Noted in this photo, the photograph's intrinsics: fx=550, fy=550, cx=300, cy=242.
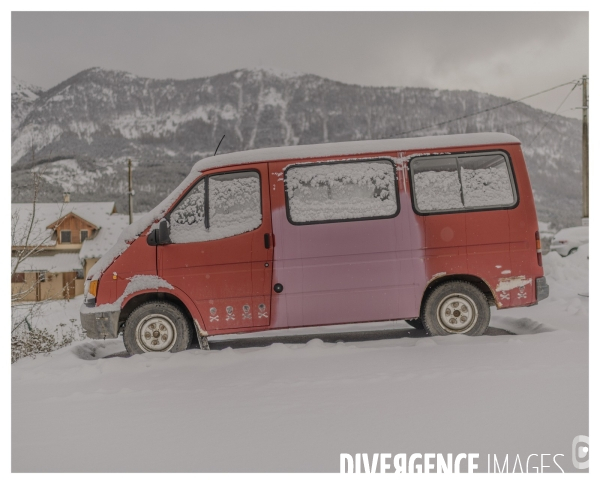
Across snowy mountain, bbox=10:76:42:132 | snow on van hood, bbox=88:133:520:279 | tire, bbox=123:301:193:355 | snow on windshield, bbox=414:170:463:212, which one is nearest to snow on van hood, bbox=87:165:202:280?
snow on van hood, bbox=88:133:520:279

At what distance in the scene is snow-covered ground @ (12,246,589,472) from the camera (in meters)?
3.63

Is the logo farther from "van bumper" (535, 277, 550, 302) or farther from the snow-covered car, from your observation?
the snow-covered car

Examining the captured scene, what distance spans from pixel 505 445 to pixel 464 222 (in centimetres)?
347

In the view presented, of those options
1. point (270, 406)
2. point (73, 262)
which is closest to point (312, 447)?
point (270, 406)

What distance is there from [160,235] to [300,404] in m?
2.89

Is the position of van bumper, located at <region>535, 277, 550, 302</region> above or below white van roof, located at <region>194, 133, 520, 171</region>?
below

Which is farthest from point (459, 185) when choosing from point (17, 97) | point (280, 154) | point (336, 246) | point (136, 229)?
point (17, 97)

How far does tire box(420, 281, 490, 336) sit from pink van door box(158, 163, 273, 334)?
1.99 metres

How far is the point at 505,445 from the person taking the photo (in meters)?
3.59

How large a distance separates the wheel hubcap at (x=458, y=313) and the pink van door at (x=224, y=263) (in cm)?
214

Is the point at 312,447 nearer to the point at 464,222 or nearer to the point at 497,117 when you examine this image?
the point at 464,222

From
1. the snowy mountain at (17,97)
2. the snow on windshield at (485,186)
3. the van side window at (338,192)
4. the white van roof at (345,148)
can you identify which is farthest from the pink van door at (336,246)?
the snowy mountain at (17,97)

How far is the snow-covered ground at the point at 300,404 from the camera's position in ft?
11.9

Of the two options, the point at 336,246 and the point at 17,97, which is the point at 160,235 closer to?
the point at 336,246
